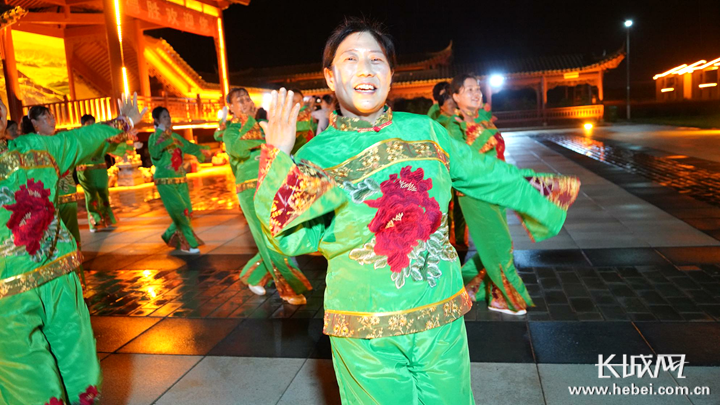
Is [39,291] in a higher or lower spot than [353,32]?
lower

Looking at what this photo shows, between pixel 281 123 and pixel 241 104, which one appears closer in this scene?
pixel 281 123

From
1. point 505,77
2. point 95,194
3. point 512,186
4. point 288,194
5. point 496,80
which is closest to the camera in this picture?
point 288,194

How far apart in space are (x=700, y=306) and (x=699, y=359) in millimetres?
998

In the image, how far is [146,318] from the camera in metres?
4.76

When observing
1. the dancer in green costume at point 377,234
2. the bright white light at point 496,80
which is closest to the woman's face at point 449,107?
the dancer in green costume at point 377,234

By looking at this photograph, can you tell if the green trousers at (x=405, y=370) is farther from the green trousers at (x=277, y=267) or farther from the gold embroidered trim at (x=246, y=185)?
the gold embroidered trim at (x=246, y=185)

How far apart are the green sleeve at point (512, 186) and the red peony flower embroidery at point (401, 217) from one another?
247mm

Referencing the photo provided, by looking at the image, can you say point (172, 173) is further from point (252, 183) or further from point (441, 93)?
point (441, 93)

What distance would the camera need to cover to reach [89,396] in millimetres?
2816

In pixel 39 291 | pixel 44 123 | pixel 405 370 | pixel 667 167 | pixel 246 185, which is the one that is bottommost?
pixel 667 167

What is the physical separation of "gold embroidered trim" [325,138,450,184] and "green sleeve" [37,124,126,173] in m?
1.84

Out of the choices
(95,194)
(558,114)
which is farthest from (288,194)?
(558,114)

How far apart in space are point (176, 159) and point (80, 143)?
4.08m

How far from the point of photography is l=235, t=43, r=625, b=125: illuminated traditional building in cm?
3112
